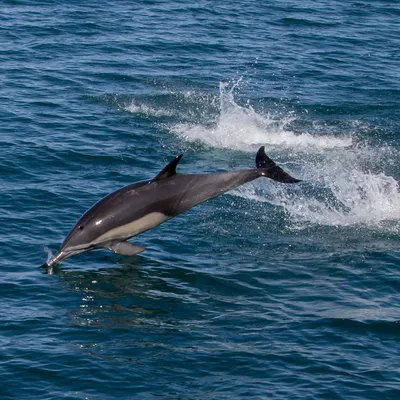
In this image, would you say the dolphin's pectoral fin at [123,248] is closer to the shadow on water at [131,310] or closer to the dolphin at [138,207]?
the dolphin at [138,207]

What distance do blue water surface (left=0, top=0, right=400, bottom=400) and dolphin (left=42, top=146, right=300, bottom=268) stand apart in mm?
722

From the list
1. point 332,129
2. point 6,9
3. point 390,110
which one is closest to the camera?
point 332,129

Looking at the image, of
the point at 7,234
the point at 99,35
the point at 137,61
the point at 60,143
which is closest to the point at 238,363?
the point at 7,234

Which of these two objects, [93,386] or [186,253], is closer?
[93,386]

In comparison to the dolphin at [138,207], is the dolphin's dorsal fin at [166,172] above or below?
above

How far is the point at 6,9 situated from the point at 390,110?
716 inches

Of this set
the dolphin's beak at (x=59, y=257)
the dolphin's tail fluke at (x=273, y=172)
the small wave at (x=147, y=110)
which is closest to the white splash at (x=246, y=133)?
the small wave at (x=147, y=110)

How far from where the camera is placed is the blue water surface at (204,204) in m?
17.0

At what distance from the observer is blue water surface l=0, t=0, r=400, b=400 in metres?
17.0

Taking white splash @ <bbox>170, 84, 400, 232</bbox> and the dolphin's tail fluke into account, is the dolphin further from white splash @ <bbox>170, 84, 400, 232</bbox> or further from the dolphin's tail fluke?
white splash @ <bbox>170, 84, 400, 232</bbox>

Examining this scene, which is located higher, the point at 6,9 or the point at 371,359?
the point at 6,9

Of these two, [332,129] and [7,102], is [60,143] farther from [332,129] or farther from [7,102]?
[332,129]

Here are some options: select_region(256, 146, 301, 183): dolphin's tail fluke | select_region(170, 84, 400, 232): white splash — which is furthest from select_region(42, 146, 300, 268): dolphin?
select_region(170, 84, 400, 232): white splash

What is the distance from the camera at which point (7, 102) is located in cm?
3269
